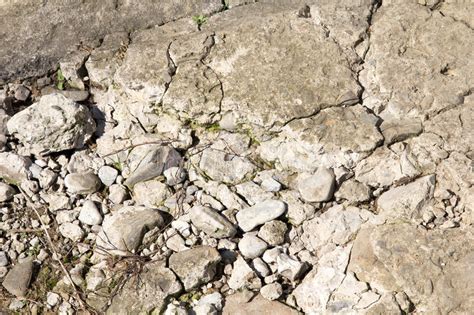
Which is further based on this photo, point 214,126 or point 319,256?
point 214,126

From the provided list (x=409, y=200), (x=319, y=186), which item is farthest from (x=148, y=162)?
(x=409, y=200)

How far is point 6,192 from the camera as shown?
3223 millimetres

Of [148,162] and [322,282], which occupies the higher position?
[148,162]

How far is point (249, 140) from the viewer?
11.1ft

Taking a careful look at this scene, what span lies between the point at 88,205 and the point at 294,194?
3.44 feet

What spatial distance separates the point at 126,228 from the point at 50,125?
705 mm

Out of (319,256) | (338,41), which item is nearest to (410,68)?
(338,41)

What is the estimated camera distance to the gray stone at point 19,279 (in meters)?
2.97

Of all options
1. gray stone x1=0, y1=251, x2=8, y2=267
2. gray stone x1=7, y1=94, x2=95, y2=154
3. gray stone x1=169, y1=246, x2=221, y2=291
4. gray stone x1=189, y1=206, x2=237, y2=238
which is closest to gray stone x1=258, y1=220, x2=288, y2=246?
gray stone x1=189, y1=206, x2=237, y2=238

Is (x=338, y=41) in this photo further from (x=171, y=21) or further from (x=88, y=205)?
(x=88, y=205)

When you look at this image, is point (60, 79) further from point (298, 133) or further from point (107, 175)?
point (298, 133)

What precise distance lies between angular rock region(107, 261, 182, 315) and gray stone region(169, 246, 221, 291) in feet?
0.13

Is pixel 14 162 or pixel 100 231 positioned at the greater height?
pixel 14 162

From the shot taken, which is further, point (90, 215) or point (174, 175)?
point (174, 175)
